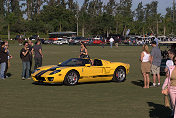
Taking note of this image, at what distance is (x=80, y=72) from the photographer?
1541 cm

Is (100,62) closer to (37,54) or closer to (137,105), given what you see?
(37,54)

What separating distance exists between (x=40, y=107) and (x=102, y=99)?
2247 mm

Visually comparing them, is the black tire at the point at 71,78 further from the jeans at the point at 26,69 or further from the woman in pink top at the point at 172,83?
the woman in pink top at the point at 172,83

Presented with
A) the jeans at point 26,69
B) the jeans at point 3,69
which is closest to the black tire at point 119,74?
the jeans at point 26,69

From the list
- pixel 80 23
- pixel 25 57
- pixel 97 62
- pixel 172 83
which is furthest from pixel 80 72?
pixel 80 23

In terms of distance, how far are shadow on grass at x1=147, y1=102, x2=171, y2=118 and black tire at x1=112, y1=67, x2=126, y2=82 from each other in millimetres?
5776

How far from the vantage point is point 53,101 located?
37.2 ft

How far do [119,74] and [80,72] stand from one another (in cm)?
208

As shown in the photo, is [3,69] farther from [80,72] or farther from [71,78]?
[80,72]

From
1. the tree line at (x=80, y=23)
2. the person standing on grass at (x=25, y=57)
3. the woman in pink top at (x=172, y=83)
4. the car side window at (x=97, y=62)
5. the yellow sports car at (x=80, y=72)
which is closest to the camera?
the woman in pink top at (x=172, y=83)

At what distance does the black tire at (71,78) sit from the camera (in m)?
15.1

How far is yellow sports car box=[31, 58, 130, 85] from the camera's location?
49.2ft

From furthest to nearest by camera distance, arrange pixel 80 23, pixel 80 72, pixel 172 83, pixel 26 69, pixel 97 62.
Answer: pixel 80 23, pixel 26 69, pixel 97 62, pixel 80 72, pixel 172 83

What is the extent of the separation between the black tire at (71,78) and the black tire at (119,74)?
1932 mm
